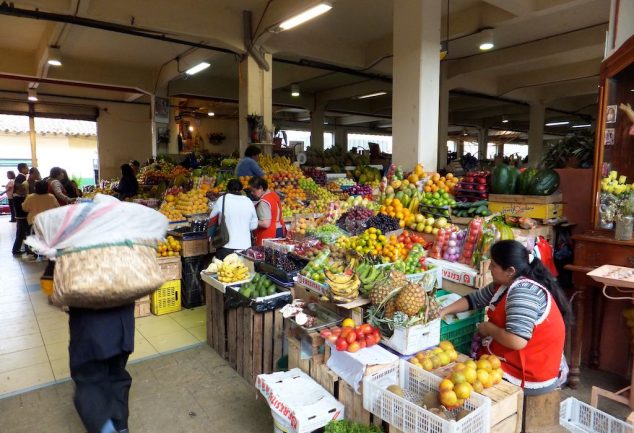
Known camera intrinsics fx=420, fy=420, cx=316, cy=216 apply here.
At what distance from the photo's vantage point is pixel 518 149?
40688 millimetres

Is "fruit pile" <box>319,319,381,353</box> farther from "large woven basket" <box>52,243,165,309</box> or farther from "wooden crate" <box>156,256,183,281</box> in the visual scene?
"wooden crate" <box>156,256,183,281</box>

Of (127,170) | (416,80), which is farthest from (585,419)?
(127,170)

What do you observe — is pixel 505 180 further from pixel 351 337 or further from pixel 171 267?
pixel 171 267

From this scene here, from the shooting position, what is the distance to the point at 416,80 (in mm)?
6168

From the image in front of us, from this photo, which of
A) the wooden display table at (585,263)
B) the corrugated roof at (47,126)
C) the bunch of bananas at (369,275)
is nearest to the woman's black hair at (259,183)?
the bunch of bananas at (369,275)

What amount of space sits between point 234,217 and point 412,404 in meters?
3.28

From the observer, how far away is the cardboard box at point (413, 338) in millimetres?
2516

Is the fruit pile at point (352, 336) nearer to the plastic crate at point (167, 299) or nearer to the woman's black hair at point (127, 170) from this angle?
the plastic crate at point (167, 299)

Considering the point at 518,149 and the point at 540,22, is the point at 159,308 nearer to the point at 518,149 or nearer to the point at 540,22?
the point at 540,22

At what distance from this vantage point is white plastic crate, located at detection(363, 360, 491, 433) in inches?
75.0

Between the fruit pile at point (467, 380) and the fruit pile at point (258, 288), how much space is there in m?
1.83

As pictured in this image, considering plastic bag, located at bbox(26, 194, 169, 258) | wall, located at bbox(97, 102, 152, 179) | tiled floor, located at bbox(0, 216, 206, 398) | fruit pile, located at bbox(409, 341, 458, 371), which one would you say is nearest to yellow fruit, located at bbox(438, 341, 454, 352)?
fruit pile, located at bbox(409, 341, 458, 371)

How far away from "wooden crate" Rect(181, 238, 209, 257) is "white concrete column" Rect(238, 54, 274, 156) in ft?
13.0

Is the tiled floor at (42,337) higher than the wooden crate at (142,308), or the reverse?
the wooden crate at (142,308)
